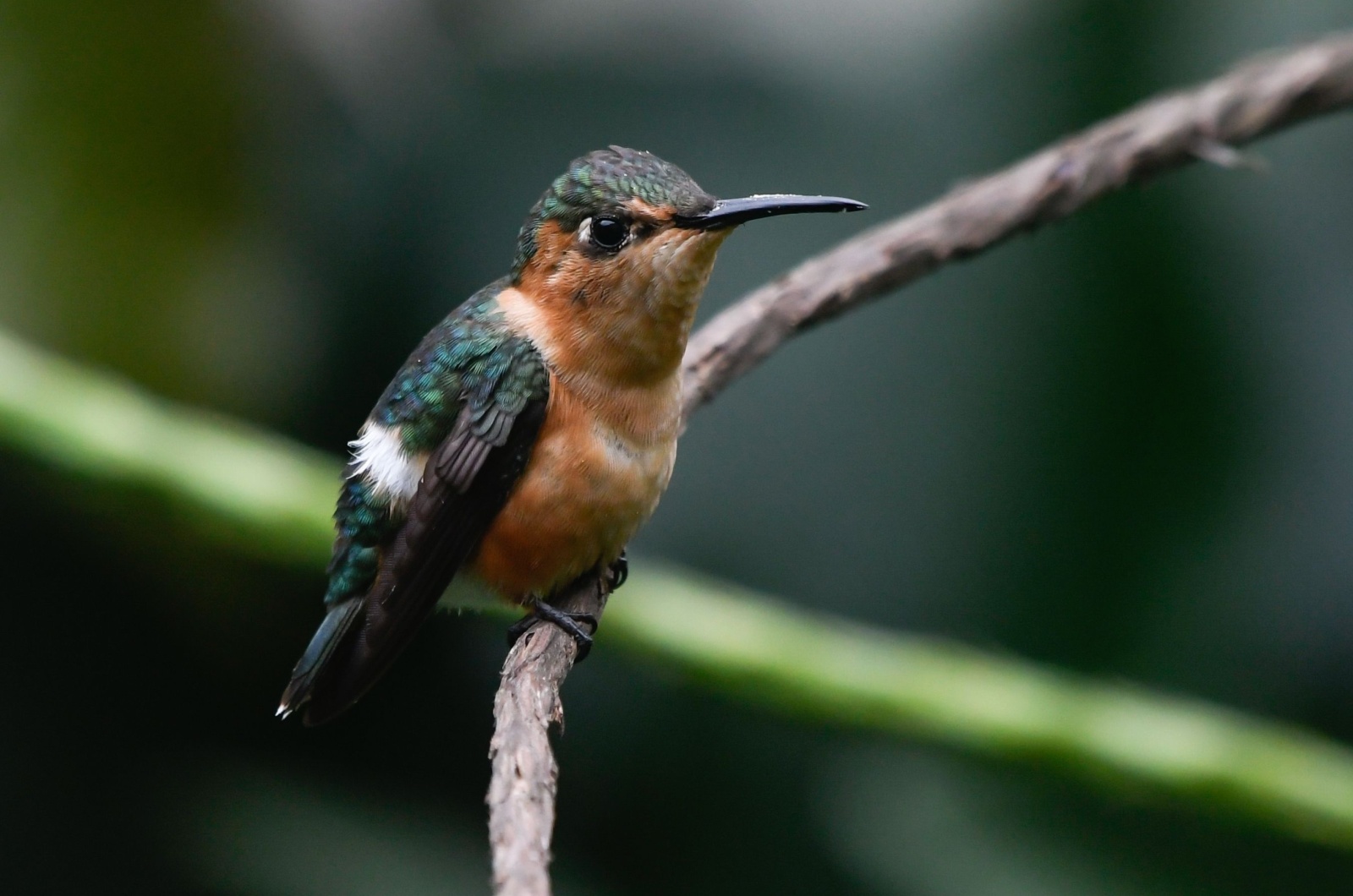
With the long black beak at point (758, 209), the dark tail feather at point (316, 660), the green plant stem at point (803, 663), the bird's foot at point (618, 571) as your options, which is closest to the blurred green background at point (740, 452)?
the green plant stem at point (803, 663)

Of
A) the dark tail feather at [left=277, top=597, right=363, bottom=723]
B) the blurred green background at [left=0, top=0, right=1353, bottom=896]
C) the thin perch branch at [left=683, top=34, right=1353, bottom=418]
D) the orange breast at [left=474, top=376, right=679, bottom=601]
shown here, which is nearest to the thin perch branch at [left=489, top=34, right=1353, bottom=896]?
the thin perch branch at [left=683, top=34, right=1353, bottom=418]

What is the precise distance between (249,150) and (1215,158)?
112 inches

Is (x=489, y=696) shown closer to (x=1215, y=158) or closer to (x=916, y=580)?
(x=916, y=580)

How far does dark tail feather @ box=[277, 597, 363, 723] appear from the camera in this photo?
253 cm

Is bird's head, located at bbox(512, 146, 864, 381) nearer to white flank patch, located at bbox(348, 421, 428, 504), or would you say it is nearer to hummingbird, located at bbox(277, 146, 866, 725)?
hummingbird, located at bbox(277, 146, 866, 725)

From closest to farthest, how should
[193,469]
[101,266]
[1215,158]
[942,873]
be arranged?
[1215,158]
[193,469]
[942,873]
[101,266]

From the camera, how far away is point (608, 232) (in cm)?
252

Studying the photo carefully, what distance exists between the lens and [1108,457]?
13.3 feet

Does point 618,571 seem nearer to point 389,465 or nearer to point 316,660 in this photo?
point 389,465

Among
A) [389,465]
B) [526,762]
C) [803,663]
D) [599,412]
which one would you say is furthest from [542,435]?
[526,762]

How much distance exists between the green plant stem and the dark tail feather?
56 centimetres

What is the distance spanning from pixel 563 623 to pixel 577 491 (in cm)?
25

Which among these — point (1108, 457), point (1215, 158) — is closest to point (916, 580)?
point (1108, 457)

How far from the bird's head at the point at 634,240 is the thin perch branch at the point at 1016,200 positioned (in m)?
0.17
